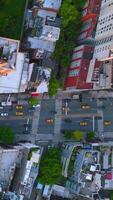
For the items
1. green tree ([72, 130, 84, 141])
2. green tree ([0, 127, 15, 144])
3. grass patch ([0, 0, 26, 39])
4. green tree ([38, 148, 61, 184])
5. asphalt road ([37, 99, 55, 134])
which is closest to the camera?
grass patch ([0, 0, 26, 39])

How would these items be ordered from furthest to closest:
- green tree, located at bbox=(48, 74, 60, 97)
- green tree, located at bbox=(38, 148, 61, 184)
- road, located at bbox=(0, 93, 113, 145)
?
1. road, located at bbox=(0, 93, 113, 145)
2. green tree, located at bbox=(38, 148, 61, 184)
3. green tree, located at bbox=(48, 74, 60, 97)

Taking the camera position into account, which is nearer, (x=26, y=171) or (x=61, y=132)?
(x=26, y=171)

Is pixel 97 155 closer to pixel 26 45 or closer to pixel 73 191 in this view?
pixel 73 191

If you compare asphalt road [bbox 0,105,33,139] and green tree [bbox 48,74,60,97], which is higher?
green tree [bbox 48,74,60,97]

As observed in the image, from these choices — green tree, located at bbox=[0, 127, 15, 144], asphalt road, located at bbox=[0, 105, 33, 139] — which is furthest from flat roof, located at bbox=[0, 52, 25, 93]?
green tree, located at bbox=[0, 127, 15, 144]

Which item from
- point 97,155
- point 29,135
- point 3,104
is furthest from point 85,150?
point 3,104

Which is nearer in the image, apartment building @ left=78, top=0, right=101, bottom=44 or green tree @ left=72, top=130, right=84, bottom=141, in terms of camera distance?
apartment building @ left=78, top=0, right=101, bottom=44

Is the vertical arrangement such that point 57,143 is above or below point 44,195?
above

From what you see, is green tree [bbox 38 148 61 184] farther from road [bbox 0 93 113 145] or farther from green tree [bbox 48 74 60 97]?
green tree [bbox 48 74 60 97]
